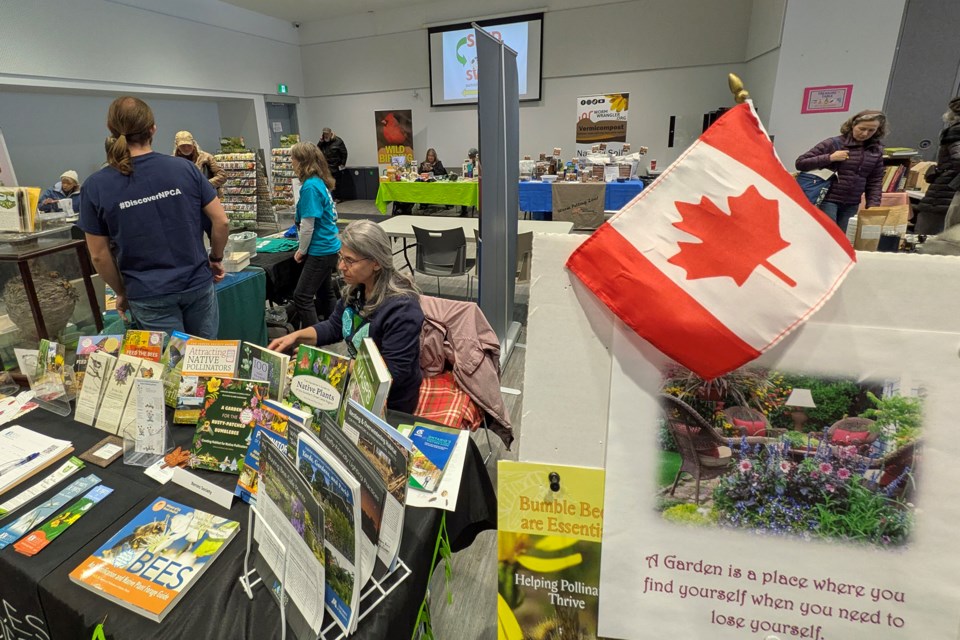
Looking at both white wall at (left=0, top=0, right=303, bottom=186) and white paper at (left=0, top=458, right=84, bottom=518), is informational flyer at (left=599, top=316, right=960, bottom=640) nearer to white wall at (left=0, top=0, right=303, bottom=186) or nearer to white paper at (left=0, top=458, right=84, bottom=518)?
white paper at (left=0, top=458, right=84, bottom=518)

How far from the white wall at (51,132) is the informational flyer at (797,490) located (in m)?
8.63

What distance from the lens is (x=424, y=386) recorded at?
1.87 m

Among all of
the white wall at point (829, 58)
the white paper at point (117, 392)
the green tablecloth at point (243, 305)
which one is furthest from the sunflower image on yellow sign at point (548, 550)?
the white wall at point (829, 58)

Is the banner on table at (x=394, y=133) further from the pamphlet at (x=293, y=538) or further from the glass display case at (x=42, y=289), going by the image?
the pamphlet at (x=293, y=538)

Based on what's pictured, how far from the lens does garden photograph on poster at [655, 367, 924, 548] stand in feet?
2.01

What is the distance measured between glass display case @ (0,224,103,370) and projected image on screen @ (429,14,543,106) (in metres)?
7.97

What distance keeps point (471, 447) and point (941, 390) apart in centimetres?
96

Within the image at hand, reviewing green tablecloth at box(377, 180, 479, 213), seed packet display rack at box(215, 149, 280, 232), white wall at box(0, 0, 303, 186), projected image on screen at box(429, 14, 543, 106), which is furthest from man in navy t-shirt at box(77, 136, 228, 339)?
projected image on screen at box(429, 14, 543, 106)

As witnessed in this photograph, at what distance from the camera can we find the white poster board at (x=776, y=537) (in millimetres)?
593

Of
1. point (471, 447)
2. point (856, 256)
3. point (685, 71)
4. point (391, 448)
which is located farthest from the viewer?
point (685, 71)

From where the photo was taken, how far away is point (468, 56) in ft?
30.3

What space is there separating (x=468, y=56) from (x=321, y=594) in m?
10.0

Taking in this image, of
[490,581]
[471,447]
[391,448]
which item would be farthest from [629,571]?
[490,581]

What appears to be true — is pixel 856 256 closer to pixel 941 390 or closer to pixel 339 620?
pixel 941 390
